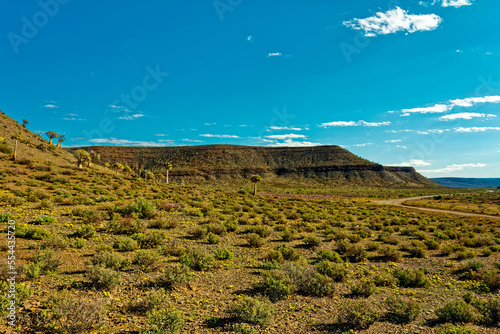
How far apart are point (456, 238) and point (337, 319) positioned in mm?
17950

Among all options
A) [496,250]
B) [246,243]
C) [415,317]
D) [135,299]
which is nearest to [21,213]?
[135,299]

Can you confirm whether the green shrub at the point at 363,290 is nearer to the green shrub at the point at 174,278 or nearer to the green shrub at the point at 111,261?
the green shrub at the point at 174,278

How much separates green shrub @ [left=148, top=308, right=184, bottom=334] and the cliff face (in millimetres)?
107517

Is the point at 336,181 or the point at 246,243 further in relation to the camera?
the point at 336,181

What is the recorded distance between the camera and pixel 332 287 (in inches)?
316

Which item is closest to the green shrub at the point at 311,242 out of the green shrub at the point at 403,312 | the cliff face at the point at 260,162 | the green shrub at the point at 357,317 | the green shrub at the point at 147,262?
the green shrub at the point at 403,312

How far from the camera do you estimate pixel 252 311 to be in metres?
5.95

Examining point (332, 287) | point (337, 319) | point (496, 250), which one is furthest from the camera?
point (496, 250)

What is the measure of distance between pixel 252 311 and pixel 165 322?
81.3 inches

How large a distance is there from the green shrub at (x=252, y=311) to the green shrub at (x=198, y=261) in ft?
9.11

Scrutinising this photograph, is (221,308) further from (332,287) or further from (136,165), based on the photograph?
(136,165)

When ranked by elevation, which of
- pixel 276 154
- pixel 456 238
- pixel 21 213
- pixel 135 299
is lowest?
pixel 456 238

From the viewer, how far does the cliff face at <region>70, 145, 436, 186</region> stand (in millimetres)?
119938

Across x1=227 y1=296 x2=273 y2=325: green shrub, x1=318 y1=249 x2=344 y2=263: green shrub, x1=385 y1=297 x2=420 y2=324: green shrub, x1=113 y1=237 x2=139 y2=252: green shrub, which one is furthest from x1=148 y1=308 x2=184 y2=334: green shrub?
x1=318 y1=249 x2=344 y2=263: green shrub
